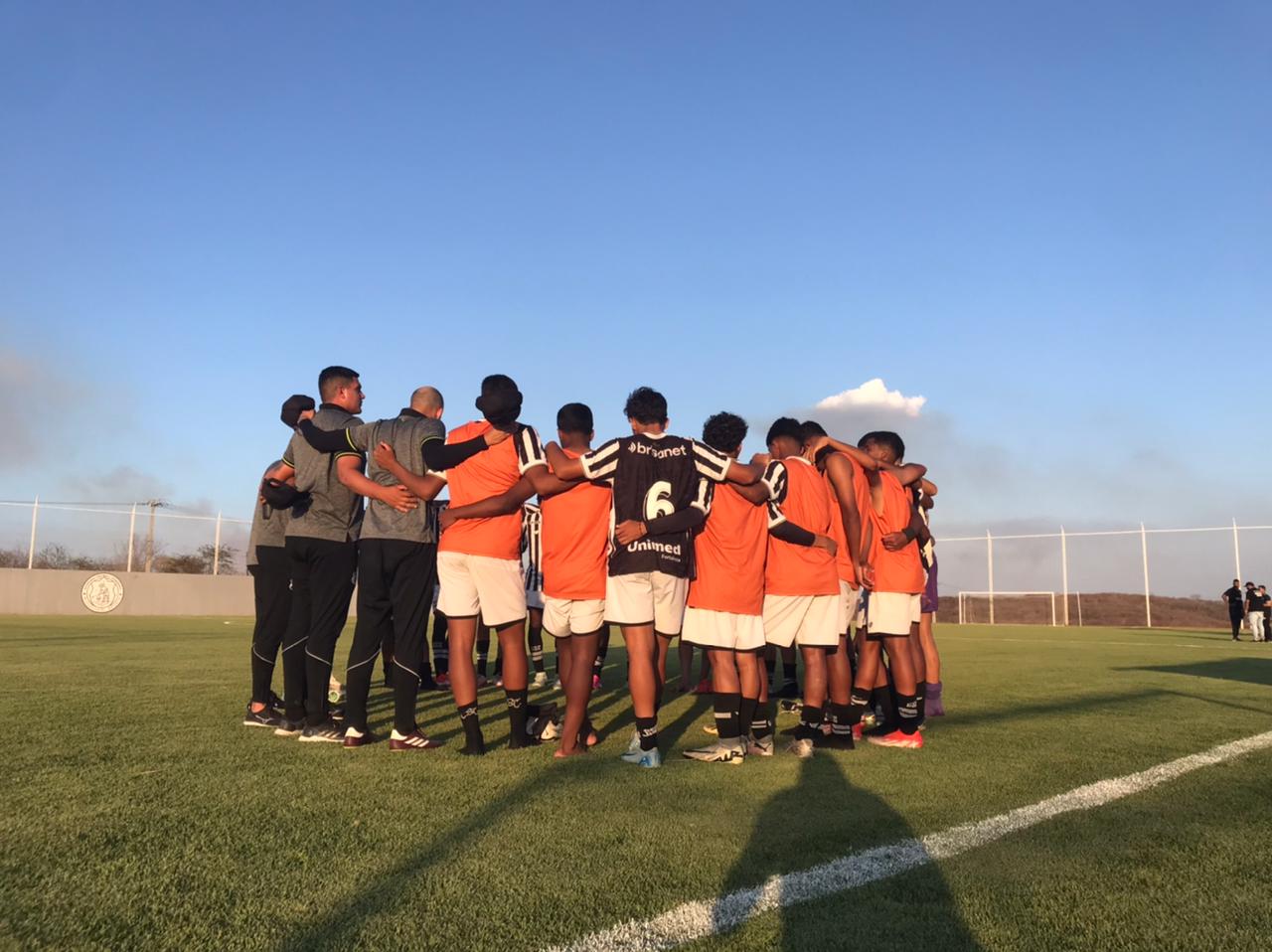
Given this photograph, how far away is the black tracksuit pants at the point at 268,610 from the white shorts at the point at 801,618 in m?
3.13

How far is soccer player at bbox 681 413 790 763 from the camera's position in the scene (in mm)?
4664

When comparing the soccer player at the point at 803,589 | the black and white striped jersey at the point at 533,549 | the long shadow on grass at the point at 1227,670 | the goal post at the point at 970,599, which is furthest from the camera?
the goal post at the point at 970,599

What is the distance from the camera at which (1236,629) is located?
75.6ft

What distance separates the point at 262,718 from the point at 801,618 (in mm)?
3472

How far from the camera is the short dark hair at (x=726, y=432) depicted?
203 inches

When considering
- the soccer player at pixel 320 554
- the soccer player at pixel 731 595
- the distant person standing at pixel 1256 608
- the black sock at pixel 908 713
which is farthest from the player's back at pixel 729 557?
the distant person standing at pixel 1256 608

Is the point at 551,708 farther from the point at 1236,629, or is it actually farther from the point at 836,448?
the point at 1236,629

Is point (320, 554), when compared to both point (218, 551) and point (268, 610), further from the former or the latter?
point (218, 551)

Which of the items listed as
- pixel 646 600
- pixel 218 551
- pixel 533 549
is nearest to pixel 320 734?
pixel 646 600

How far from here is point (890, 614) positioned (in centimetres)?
523

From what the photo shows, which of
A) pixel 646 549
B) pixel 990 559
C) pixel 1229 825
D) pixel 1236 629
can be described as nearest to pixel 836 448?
pixel 646 549

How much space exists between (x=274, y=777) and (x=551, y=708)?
6.19 feet

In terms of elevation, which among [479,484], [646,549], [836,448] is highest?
[836,448]

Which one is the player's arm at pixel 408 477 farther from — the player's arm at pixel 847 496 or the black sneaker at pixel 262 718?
the player's arm at pixel 847 496
